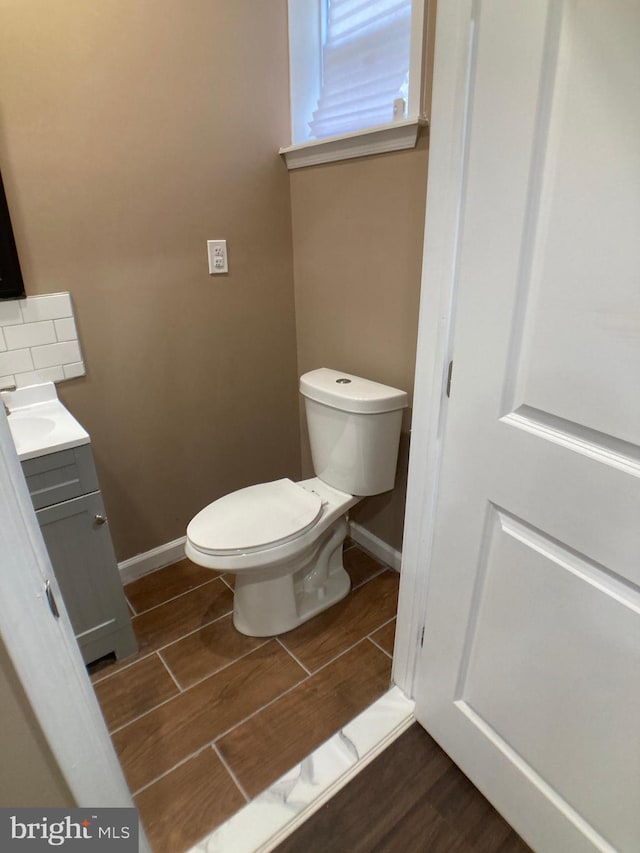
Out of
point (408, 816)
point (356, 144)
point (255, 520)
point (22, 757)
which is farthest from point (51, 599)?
point (356, 144)

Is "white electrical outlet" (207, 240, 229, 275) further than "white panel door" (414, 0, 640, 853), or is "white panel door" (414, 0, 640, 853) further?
"white electrical outlet" (207, 240, 229, 275)

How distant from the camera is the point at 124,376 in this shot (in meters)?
1.70

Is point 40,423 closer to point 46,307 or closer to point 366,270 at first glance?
point 46,307

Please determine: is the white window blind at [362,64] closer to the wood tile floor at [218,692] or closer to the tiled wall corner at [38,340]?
the tiled wall corner at [38,340]

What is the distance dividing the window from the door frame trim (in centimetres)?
51

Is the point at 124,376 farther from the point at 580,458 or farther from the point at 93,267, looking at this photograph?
the point at 580,458

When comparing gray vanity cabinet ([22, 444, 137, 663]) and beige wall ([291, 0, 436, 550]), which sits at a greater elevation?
beige wall ([291, 0, 436, 550])

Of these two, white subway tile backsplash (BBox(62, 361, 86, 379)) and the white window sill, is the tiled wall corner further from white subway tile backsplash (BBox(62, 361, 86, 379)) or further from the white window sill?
the white window sill

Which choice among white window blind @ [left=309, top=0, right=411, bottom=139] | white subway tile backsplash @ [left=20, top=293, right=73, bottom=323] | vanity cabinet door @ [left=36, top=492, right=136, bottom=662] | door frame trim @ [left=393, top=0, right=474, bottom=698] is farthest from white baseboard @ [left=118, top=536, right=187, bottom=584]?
white window blind @ [left=309, top=0, right=411, bottom=139]

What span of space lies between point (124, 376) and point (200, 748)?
3.79 ft

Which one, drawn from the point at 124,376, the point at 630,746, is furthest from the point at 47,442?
the point at 630,746

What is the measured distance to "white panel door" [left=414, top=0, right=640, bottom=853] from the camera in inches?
27.2

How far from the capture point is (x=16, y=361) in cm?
150

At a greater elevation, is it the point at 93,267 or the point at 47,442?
the point at 93,267
